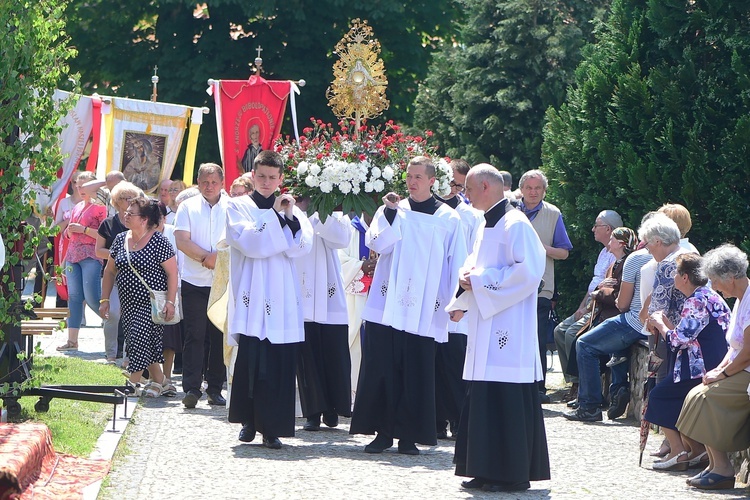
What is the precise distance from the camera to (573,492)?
7590mm

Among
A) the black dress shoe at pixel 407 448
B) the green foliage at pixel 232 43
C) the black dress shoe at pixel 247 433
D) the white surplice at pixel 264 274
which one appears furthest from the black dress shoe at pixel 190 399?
the green foliage at pixel 232 43

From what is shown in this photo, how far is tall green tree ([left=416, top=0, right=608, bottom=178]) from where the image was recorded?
20438 millimetres

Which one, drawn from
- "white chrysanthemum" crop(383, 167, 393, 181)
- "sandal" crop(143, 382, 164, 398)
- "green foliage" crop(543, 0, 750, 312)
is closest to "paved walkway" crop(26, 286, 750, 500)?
"sandal" crop(143, 382, 164, 398)

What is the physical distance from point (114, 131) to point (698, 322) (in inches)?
363

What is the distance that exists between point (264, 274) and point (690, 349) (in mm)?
3020

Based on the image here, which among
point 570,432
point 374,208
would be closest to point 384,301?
point 374,208

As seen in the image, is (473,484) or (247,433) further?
(247,433)

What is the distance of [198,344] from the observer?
11.0 metres

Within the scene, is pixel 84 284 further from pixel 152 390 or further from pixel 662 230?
pixel 662 230

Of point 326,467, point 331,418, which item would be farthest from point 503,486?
point 331,418

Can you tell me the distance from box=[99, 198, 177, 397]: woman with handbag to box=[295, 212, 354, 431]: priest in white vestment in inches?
61.3

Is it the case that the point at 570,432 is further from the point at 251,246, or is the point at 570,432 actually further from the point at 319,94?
the point at 319,94

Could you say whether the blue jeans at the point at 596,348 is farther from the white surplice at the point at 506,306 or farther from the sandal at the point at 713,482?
the white surplice at the point at 506,306

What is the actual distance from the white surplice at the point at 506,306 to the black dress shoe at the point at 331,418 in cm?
236
